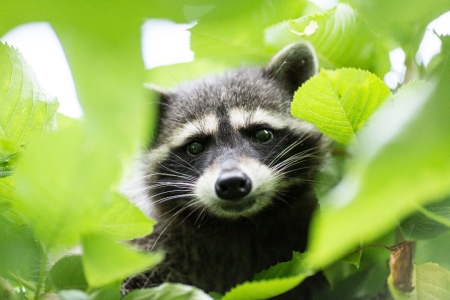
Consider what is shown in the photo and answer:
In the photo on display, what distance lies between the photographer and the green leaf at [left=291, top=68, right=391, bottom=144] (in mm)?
1572

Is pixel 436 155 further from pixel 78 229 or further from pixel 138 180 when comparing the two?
pixel 138 180

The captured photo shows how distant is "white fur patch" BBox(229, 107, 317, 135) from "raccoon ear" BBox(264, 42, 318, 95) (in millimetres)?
302

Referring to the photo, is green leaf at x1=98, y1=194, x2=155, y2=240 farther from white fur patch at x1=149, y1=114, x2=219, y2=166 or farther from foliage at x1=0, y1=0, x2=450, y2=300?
white fur patch at x1=149, y1=114, x2=219, y2=166

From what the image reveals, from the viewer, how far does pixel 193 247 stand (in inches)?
132

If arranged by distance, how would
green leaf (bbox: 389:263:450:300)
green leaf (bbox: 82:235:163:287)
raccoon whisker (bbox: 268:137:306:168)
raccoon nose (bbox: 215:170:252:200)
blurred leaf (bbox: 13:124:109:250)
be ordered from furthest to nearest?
1. raccoon whisker (bbox: 268:137:306:168)
2. raccoon nose (bbox: 215:170:252:200)
3. green leaf (bbox: 389:263:450:300)
4. green leaf (bbox: 82:235:163:287)
5. blurred leaf (bbox: 13:124:109:250)

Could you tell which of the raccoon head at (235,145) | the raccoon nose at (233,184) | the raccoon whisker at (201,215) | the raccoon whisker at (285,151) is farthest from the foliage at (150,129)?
the raccoon whisker at (201,215)

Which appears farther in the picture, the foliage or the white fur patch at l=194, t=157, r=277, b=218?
the white fur patch at l=194, t=157, r=277, b=218

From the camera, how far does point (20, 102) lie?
160 centimetres

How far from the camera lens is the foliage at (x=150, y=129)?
0.52m

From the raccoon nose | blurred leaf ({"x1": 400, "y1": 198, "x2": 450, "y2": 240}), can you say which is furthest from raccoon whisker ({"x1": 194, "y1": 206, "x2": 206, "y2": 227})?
blurred leaf ({"x1": 400, "y1": 198, "x2": 450, "y2": 240})

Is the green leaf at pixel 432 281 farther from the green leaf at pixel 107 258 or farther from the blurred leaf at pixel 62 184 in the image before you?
the blurred leaf at pixel 62 184

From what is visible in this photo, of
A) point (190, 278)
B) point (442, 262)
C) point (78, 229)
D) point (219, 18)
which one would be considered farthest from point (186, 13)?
point (190, 278)

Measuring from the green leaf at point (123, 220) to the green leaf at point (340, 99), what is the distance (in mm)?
631

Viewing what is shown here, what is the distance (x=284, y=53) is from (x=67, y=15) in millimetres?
3160
